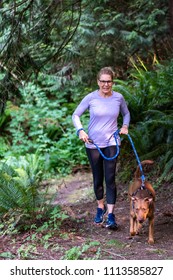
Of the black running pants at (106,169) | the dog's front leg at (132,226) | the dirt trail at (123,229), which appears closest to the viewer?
the dirt trail at (123,229)

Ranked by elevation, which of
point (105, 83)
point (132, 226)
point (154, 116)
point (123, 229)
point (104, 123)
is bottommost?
point (123, 229)

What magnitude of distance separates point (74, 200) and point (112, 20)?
14.4 ft

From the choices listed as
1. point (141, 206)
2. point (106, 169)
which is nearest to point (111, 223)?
point (106, 169)

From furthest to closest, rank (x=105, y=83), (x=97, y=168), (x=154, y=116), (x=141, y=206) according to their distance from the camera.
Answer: (x=154, y=116) < (x=97, y=168) < (x=105, y=83) < (x=141, y=206)

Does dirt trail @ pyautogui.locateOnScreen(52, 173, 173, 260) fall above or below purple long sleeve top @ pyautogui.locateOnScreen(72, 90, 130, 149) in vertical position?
below

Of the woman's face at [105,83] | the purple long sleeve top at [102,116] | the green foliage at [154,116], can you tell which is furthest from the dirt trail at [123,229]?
the woman's face at [105,83]

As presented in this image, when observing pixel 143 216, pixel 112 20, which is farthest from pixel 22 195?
pixel 112 20

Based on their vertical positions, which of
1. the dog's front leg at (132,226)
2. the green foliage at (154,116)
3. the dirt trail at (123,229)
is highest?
the green foliage at (154,116)

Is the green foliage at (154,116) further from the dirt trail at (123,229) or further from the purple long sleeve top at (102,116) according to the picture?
the purple long sleeve top at (102,116)

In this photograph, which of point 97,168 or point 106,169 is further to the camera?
point 97,168

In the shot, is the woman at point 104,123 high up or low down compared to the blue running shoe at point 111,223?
up

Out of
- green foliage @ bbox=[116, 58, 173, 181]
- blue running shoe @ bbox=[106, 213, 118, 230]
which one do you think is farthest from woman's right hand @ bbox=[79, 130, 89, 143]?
green foliage @ bbox=[116, 58, 173, 181]

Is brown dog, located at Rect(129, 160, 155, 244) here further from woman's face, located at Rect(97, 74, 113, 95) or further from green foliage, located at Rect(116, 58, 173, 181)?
green foliage, located at Rect(116, 58, 173, 181)

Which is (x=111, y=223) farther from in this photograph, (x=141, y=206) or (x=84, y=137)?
(x=84, y=137)
